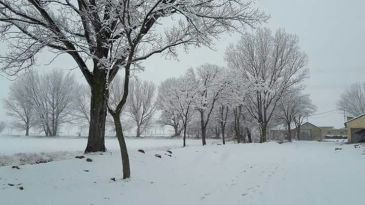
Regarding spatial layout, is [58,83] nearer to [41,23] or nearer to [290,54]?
[290,54]

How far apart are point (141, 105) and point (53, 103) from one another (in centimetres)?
1654

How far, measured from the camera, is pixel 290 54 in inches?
1495

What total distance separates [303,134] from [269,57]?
5073 cm

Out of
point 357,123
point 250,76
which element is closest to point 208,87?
point 250,76

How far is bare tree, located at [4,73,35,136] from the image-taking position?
53.5 metres

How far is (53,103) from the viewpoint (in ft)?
172

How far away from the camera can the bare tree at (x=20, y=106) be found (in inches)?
2108

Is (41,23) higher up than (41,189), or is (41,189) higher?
(41,23)

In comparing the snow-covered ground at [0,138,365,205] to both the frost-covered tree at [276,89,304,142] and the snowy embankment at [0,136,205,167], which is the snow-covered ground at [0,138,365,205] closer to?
the snowy embankment at [0,136,205,167]

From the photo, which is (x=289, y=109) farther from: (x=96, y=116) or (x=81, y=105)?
(x=96, y=116)

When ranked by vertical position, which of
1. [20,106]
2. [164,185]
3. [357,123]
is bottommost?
[164,185]

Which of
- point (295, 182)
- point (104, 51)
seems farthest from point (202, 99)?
point (295, 182)

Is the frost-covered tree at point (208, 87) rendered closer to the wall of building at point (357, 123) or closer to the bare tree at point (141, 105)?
the wall of building at point (357, 123)

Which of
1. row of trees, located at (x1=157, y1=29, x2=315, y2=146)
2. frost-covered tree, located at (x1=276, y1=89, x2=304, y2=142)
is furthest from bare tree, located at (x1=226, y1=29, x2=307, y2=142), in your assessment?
frost-covered tree, located at (x1=276, y1=89, x2=304, y2=142)
